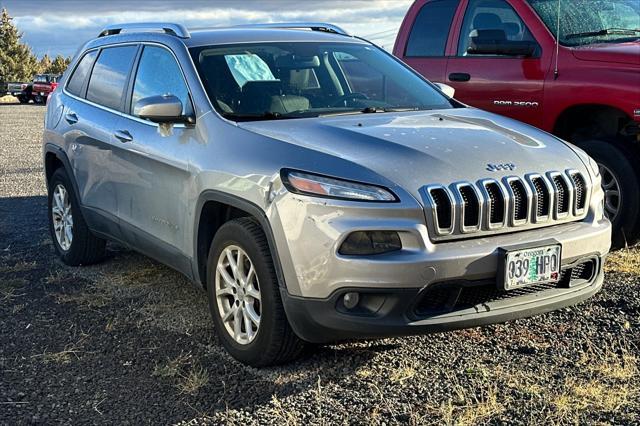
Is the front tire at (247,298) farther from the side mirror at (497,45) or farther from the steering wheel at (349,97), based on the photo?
the side mirror at (497,45)

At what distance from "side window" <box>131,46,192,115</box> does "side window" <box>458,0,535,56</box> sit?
3180 millimetres

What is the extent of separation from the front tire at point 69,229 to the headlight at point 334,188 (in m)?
2.97

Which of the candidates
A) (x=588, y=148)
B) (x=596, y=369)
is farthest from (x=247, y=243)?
(x=588, y=148)

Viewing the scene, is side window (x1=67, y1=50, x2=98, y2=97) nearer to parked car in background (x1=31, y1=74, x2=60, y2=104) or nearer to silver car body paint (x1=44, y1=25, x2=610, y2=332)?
silver car body paint (x1=44, y1=25, x2=610, y2=332)

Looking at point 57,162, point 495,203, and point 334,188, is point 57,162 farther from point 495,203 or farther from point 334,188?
point 495,203

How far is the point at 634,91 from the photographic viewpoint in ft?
20.0

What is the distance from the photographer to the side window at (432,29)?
7641 millimetres

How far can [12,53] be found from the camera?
3083 inches

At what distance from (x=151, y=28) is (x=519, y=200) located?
3014mm

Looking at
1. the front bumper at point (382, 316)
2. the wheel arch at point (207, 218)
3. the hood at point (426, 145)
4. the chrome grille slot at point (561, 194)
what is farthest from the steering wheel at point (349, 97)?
the front bumper at point (382, 316)

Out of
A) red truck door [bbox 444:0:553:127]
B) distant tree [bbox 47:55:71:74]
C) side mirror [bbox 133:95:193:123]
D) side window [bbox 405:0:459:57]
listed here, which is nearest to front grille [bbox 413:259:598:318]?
side mirror [bbox 133:95:193:123]

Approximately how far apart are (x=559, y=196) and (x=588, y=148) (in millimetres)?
2587

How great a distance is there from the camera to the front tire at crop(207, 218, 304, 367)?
13.0 ft

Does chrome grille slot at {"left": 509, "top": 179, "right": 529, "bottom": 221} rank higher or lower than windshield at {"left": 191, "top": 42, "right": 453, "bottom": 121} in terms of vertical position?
lower
